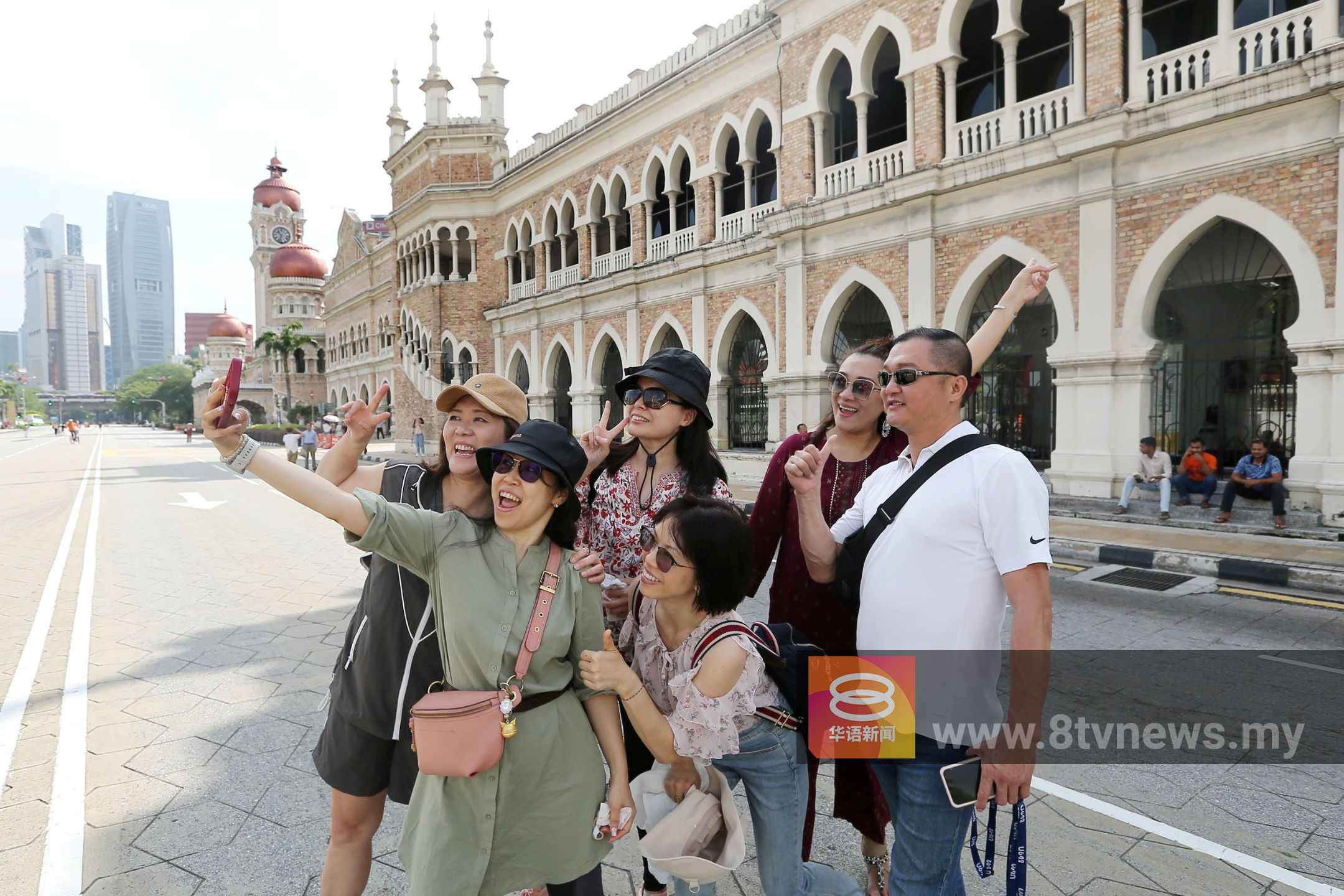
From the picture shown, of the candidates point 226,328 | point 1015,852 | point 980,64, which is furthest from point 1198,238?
point 226,328

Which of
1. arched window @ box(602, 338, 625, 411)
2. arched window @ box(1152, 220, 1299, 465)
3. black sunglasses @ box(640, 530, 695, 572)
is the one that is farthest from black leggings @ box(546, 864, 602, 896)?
arched window @ box(602, 338, 625, 411)

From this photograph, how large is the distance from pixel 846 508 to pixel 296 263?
72963 mm

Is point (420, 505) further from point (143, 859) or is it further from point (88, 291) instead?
point (88, 291)

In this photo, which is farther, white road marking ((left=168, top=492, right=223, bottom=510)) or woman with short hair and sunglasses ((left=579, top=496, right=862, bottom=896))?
white road marking ((left=168, top=492, right=223, bottom=510))

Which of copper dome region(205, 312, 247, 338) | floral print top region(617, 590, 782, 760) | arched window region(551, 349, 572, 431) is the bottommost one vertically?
floral print top region(617, 590, 782, 760)

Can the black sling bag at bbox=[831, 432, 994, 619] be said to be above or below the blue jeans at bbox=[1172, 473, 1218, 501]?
above

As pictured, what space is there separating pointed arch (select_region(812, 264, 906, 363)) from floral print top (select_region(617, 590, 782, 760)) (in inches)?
487

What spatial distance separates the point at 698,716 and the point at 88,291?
837ft

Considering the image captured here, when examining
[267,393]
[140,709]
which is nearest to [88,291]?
[267,393]

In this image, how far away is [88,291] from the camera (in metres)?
200

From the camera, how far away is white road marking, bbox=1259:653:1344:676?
4.80 meters

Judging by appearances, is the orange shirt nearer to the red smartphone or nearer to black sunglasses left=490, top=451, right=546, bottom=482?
black sunglasses left=490, top=451, right=546, bottom=482

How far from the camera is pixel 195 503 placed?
15.1 m

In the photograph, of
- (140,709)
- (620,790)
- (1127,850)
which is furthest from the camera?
(140,709)
